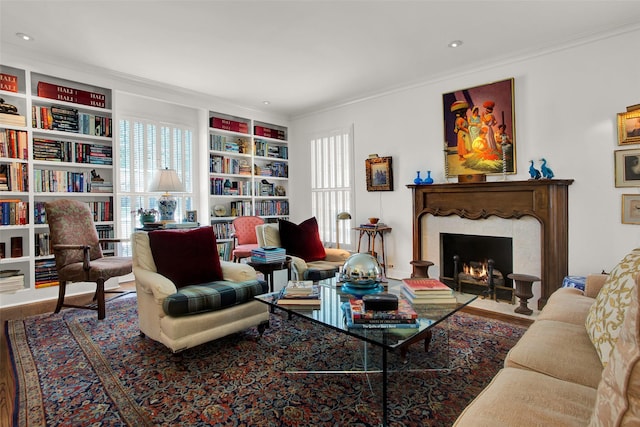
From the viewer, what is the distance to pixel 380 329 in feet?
5.65

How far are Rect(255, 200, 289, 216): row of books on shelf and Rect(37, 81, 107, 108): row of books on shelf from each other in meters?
2.62

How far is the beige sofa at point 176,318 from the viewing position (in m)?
2.25

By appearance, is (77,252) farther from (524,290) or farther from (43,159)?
(524,290)

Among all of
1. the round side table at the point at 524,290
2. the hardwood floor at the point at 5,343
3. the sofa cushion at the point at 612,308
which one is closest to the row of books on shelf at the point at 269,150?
the hardwood floor at the point at 5,343

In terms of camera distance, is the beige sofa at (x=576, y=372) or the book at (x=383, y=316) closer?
the beige sofa at (x=576, y=372)

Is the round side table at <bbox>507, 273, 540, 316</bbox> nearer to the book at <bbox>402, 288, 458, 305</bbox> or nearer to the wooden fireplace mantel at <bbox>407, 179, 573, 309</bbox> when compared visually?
the wooden fireplace mantel at <bbox>407, 179, 573, 309</bbox>

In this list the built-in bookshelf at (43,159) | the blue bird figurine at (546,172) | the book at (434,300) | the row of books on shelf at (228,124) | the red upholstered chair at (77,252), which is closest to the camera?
the book at (434,300)

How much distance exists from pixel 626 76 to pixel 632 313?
11.4 feet

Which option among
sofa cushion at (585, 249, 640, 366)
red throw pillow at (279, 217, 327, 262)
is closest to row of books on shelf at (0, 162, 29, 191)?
red throw pillow at (279, 217, 327, 262)

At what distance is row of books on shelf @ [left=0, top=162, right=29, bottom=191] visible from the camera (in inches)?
140

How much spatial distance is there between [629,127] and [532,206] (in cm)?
102

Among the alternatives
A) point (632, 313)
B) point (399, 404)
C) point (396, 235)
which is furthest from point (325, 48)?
point (632, 313)

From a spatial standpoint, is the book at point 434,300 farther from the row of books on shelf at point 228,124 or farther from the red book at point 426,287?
the row of books on shelf at point 228,124

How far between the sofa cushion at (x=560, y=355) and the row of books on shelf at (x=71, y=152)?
457 centimetres
